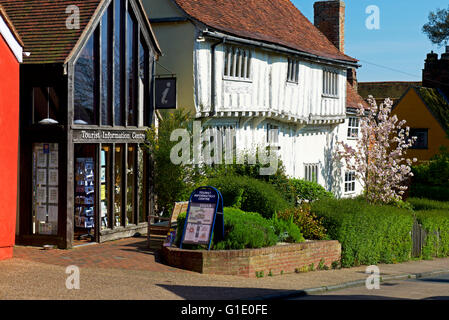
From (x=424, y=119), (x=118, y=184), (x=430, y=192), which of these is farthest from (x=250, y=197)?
(x=424, y=119)

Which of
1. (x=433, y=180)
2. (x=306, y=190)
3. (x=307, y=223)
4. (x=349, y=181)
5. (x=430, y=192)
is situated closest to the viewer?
(x=307, y=223)

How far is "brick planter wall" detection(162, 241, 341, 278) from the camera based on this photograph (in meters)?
14.4

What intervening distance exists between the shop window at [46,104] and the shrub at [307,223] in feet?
20.3

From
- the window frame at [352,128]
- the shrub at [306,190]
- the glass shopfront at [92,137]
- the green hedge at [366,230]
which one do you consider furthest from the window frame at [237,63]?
the window frame at [352,128]

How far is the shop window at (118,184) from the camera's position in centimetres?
1828

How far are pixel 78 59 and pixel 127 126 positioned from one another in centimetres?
262

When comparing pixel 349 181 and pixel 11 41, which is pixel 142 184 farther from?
pixel 349 181

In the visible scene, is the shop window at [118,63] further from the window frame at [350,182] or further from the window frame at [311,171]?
the window frame at [350,182]

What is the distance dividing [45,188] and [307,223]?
6.50 metres

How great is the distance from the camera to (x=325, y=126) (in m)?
30.2

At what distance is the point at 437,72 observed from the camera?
156 ft

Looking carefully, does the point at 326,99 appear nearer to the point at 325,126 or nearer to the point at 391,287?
the point at 325,126
